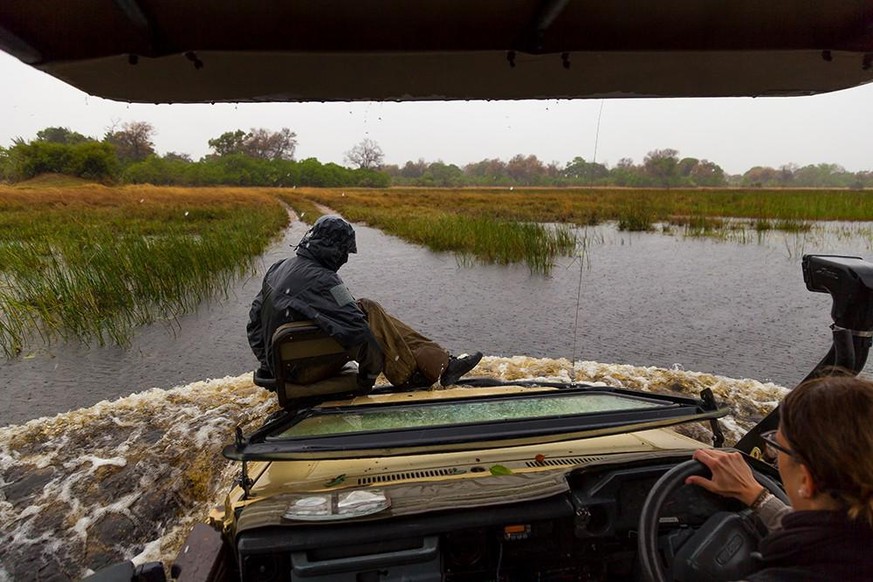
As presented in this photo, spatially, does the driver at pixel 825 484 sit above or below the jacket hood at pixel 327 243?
below

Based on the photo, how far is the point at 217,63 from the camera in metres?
1.90

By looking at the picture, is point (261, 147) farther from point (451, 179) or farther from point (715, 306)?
point (451, 179)

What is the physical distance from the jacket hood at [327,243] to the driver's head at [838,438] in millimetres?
2420

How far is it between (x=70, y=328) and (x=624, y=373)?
22.0 feet

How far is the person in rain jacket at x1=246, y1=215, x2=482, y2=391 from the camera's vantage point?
286cm

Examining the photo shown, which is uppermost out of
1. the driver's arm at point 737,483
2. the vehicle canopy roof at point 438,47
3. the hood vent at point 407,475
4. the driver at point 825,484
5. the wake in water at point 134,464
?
the vehicle canopy roof at point 438,47

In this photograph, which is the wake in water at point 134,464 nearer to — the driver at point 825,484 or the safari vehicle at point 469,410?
the safari vehicle at point 469,410

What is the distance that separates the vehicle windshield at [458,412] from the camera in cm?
203

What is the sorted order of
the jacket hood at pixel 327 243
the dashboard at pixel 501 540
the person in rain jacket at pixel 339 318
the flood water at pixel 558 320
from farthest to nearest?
1. the flood water at pixel 558 320
2. the jacket hood at pixel 327 243
3. the person in rain jacket at pixel 339 318
4. the dashboard at pixel 501 540

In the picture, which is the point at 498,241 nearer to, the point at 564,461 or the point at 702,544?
the point at 564,461

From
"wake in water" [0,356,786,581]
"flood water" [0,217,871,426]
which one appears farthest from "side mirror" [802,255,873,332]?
"flood water" [0,217,871,426]

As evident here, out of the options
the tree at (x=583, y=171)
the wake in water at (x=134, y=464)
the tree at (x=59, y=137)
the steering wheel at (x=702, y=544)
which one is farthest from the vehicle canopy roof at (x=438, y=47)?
the tree at (x=59, y=137)

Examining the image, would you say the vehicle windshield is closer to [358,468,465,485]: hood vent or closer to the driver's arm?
[358,468,465,485]: hood vent

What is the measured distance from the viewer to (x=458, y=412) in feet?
7.36
